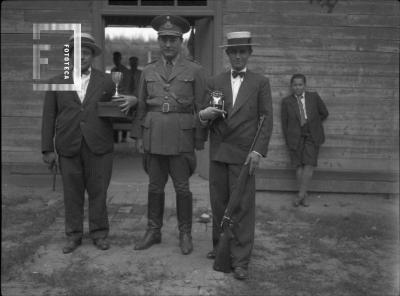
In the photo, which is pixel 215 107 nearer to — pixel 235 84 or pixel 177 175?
pixel 235 84

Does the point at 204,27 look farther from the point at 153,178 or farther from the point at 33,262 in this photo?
the point at 33,262

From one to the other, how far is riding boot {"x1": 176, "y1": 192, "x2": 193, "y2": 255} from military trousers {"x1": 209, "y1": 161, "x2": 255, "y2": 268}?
0.42 metres

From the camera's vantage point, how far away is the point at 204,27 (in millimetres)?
7230

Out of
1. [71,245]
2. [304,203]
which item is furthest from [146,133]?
[304,203]

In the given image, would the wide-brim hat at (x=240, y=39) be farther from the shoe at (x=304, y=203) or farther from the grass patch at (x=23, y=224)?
the shoe at (x=304, y=203)

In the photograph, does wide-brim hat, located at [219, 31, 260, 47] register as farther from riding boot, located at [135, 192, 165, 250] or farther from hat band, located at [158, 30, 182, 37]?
riding boot, located at [135, 192, 165, 250]

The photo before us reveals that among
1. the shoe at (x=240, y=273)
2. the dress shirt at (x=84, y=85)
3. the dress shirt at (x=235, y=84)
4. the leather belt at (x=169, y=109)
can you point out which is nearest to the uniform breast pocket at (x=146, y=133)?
the leather belt at (x=169, y=109)

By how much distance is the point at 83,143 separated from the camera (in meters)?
4.58

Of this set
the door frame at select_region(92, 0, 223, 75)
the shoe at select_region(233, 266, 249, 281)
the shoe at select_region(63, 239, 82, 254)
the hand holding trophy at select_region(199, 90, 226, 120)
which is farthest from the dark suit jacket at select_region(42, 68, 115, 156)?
the door frame at select_region(92, 0, 223, 75)

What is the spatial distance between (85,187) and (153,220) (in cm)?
76

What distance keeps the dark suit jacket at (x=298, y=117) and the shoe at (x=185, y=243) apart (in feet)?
8.64

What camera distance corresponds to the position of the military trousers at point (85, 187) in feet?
15.3

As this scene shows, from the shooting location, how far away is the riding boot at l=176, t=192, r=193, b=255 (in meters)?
4.66

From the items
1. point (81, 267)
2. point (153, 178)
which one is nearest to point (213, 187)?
point (153, 178)
